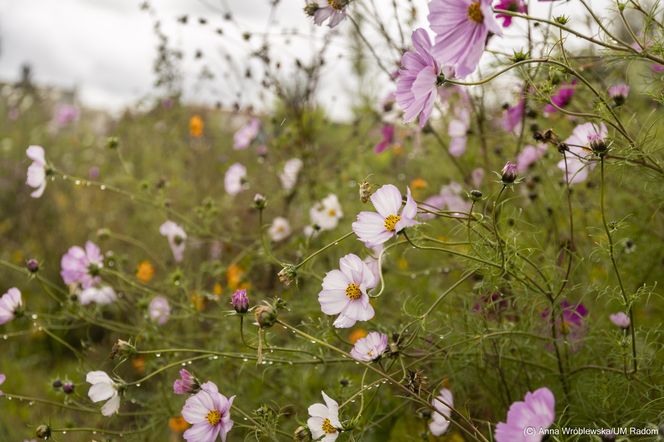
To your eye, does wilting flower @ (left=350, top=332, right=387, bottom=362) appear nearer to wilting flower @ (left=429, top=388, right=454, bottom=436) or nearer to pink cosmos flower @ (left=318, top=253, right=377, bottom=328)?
pink cosmos flower @ (left=318, top=253, right=377, bottom=328)

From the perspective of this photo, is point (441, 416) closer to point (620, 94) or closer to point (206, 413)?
point (206, 413)

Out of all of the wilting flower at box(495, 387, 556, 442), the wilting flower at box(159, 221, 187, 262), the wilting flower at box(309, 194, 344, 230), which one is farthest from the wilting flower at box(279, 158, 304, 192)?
the wilting flower at box(495, 387, 556, 442)

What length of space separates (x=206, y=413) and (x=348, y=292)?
24 cm

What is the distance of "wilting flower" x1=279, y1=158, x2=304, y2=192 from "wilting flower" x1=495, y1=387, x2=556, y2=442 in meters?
1.17

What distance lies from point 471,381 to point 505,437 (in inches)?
15.3

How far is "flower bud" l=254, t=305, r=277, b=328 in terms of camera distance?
0.64 metres

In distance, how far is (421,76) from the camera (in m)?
0.60

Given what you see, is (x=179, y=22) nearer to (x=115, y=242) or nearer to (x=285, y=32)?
(x=285, y=32)

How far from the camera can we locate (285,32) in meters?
1.40

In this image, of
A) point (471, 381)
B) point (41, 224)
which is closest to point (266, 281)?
point (471, 381)

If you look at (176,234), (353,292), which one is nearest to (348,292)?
(353,292)

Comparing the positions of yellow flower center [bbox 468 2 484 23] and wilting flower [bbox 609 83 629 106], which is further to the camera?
wilting flower [bbox 609 83 629 106]

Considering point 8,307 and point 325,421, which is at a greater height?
point 325,421

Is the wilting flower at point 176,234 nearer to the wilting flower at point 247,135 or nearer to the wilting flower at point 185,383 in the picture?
the wilting flower at point 247,135
